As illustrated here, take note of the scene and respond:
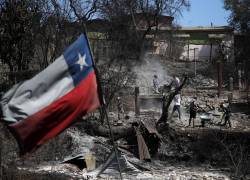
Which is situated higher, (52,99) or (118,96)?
(52,99)

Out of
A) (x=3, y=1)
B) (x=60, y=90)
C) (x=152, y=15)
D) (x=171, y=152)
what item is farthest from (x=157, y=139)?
(x=152, y=15)

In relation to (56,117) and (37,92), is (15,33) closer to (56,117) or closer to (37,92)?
(37,92)

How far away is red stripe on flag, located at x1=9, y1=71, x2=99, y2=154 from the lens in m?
7.93

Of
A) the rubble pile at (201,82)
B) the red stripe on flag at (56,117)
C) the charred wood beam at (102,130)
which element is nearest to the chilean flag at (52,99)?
the red stripe on flag at (56,117)

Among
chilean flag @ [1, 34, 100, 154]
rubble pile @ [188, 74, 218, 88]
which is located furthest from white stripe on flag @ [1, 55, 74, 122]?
rubble pile @ [188, 74, 218, 88]

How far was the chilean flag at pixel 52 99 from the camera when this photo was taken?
7957 millimetres

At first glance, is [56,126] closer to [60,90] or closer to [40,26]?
[60,90]

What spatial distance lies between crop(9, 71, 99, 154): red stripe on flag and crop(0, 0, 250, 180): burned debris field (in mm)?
14

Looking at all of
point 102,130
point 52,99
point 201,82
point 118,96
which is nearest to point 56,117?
point 52,99

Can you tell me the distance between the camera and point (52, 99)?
820cm

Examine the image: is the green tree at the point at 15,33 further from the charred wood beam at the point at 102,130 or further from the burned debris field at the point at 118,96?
the charred wood beam at the point at 102,130

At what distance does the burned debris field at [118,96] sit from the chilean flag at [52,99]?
1cm

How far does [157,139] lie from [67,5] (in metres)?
11.7

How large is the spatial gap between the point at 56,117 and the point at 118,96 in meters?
18.3
